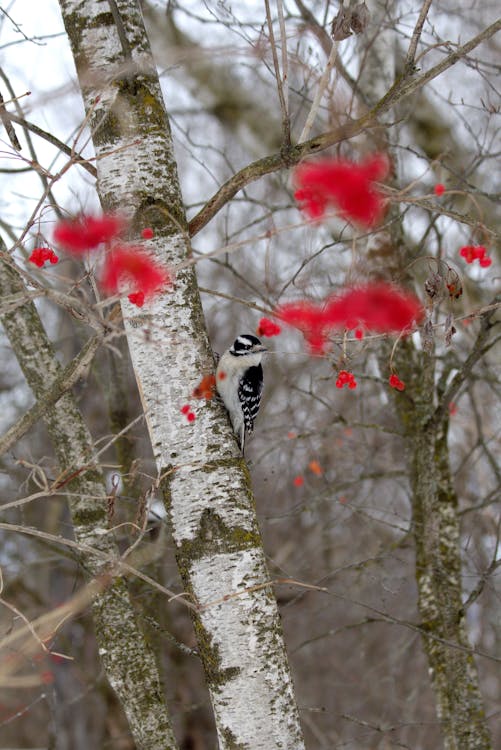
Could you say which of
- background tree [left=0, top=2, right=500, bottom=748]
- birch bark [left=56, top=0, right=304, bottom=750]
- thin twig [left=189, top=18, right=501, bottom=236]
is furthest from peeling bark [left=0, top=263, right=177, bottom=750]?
thin twig [left=189, top=18, right=501, bottom=236]

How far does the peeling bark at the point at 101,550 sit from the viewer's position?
3.38 m

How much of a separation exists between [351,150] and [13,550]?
21.2 feet

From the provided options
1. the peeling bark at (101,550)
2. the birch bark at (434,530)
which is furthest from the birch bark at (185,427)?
the birch bark at (434,530)

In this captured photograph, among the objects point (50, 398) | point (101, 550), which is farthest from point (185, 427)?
point (101, 550)

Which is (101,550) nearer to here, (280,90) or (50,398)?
(50,398)

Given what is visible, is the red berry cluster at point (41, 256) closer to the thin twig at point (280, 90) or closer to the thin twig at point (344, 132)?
the thin twig at point (344, 132)

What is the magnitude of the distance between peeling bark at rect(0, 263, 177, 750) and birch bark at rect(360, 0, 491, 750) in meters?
1.47

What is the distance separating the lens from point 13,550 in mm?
8883

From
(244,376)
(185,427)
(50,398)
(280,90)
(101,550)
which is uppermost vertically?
(244,376)

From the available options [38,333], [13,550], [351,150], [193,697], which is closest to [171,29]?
[351,150]

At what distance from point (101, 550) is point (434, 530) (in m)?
1.71

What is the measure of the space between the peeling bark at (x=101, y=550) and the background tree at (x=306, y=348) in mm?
61

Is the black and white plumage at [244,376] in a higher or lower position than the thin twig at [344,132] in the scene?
higher

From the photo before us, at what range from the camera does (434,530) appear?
3.99m
